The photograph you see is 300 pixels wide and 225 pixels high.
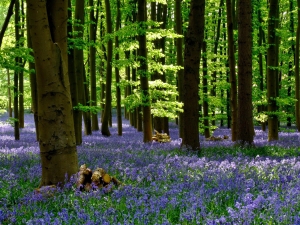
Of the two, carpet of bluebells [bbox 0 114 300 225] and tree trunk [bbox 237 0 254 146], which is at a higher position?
tree trunk [bbox 237 0 254 146]

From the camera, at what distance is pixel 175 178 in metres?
6.81

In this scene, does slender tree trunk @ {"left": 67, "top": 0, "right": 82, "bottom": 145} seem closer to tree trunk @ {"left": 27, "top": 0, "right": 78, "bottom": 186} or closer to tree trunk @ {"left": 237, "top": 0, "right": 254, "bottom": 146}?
tree trunk @ {"left": 237, "top": 0, "right": 254, "bottom": 146}

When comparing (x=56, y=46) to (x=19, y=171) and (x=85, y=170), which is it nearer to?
(x=85, y=170)

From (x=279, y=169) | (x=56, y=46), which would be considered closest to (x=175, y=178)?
(x=279, y=169)

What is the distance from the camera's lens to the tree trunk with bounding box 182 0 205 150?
11.1m

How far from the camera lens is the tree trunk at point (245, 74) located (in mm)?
12398

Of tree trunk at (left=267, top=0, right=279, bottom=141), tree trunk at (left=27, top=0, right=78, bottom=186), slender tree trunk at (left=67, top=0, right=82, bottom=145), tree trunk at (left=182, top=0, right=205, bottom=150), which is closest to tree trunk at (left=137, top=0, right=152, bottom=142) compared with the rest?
slender tree trunk at (left=67, top=0, right=82, bottom=145)

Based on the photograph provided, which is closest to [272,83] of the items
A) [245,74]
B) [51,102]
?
[245,74]

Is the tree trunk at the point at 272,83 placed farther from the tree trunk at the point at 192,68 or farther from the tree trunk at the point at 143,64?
the tree trunk at the point at 192,68

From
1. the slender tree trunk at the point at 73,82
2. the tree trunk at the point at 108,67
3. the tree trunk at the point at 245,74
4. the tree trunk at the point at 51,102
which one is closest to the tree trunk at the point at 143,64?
the slender tree trunk at the point at 73,82

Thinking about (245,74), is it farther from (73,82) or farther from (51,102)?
(51,102)

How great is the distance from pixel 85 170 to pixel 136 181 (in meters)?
0.92

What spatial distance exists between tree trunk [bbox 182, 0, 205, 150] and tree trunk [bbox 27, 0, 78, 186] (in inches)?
213

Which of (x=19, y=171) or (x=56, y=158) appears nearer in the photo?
(x=56, y=158)
